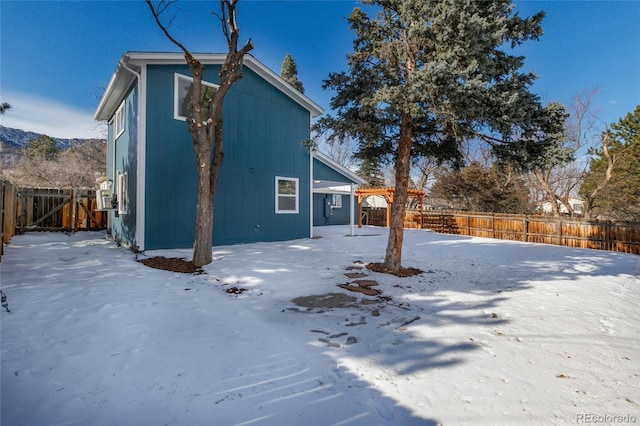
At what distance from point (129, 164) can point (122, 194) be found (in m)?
1.30

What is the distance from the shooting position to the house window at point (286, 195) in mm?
10961

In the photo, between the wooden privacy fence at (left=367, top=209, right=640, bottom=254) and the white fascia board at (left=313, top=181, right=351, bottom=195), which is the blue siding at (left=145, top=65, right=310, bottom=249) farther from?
the wooden privacy fence at (left=367, top=209, right=640, bottom=254)

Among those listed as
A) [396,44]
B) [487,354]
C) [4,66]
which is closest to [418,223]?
[396,44]

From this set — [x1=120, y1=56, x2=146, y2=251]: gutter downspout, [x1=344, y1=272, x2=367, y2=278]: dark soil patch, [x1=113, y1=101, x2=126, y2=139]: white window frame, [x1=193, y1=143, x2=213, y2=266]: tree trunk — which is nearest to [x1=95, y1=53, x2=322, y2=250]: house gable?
[x1=120, y1=56, x2=146, y2=251]: gutter downspout

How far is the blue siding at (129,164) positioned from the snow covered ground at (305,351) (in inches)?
110

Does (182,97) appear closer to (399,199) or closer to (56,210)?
(399,199)

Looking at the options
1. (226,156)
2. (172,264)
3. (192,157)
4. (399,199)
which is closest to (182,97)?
(192,157)

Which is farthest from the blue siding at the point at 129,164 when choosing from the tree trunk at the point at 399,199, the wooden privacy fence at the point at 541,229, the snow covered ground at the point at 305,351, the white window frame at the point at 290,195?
the wooden privacy fence at the point at 541,229

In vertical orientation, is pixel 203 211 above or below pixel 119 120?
below

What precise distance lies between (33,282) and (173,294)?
2.48 m

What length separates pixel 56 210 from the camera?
12.5 meters

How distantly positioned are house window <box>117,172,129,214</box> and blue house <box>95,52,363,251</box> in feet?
0.11

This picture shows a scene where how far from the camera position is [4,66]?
885 centimetres

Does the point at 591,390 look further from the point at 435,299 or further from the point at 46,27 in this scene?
the point at 46,27
